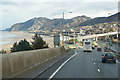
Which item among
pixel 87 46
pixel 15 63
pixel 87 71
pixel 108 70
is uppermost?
pixel 15 63

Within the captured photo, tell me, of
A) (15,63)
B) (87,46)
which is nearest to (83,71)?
(15,63)

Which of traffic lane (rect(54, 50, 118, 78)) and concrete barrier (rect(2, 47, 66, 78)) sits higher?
concrete barrier (rect(2, 47, 66, 78))

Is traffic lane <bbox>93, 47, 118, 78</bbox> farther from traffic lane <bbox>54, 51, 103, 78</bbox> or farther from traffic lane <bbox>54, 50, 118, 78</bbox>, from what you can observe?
traffic lane <bbox>54, 51, 103, 78</bbox>

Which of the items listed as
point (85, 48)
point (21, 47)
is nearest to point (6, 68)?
point (85, 48)

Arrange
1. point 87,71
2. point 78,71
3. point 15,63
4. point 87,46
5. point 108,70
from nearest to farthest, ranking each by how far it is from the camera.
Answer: point 15,63
point 78,71
point 87,71
point 108,70
point 87,46

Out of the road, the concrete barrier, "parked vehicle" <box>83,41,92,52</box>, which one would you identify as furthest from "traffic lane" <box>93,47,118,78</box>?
"parked vehicle" <box>83,41,92,52</box>

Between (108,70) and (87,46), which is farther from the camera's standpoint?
(87,46)

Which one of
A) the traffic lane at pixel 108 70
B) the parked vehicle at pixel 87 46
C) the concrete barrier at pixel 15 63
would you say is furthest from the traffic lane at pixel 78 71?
the parked vehicle at pixel 87 46

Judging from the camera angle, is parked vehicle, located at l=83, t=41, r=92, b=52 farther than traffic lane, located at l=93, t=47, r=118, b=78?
Yes

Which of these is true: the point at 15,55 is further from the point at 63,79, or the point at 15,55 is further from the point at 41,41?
the point at 41,41

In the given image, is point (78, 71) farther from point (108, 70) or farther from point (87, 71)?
point (108, 70)

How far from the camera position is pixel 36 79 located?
495 inches

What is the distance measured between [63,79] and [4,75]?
350 centimetres

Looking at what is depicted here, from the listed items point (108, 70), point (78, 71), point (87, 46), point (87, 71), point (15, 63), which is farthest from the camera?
point (87, 46)
